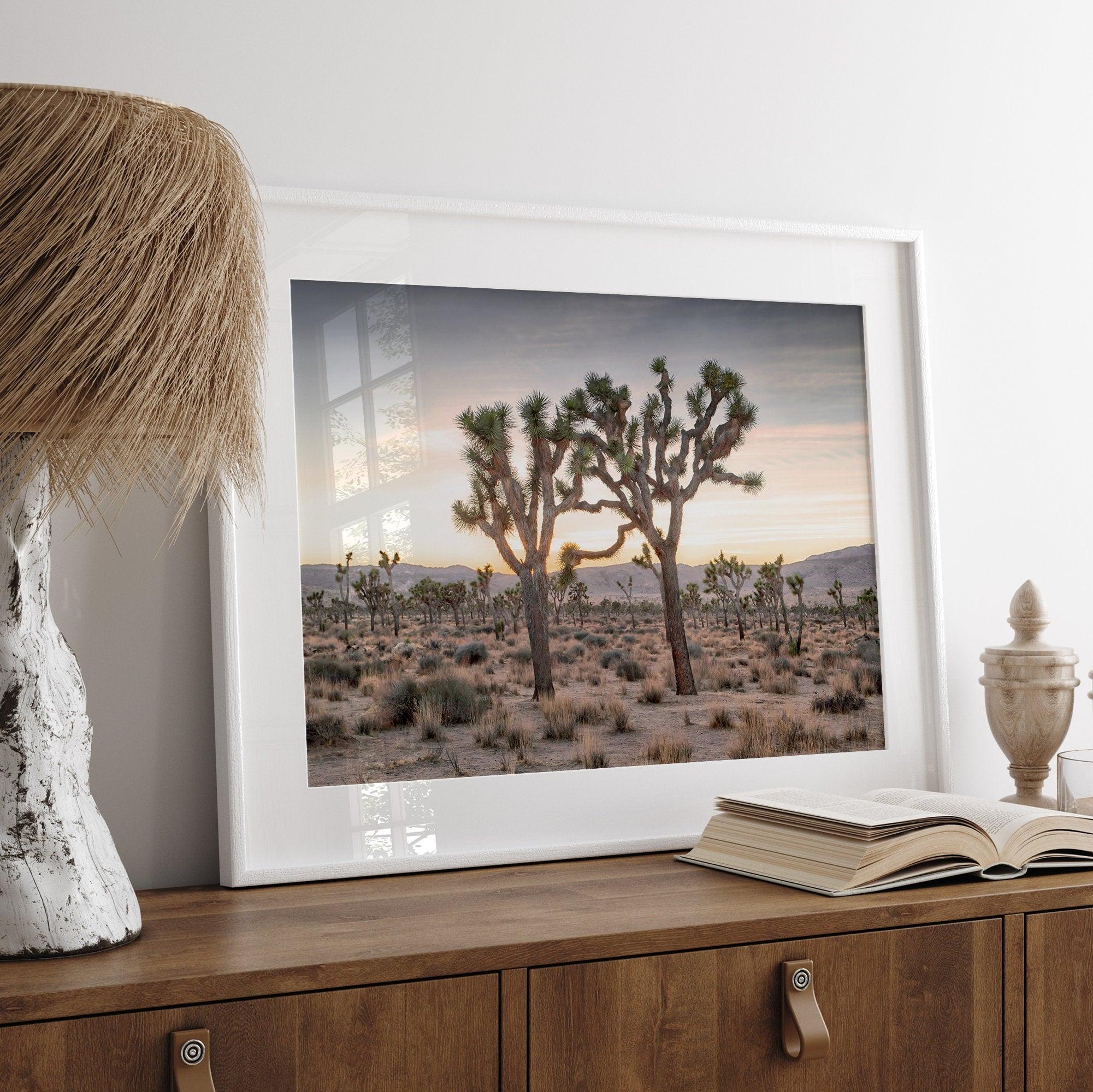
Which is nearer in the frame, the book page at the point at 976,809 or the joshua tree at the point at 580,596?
the book page at the point at 976,809

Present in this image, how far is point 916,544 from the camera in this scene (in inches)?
61.7

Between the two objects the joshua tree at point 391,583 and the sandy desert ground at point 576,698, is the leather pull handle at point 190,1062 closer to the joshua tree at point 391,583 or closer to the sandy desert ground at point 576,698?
the sandy desert ground at point 576,698

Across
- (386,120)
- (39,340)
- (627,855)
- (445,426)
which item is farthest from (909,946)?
(386,120)

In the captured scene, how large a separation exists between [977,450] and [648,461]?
1.71 ft

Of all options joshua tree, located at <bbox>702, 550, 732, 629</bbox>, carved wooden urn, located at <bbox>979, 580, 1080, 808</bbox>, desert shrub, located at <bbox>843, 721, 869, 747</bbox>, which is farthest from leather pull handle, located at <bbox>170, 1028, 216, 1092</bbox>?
carved wooden urn, located at <bbox>979, 580, 1080, 808</bbox>

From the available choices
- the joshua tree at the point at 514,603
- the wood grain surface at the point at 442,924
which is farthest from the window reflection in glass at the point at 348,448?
the wood grain surface at the point at 442,924

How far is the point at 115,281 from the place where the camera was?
2.88 feet

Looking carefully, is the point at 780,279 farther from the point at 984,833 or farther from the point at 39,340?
the point at 39,340

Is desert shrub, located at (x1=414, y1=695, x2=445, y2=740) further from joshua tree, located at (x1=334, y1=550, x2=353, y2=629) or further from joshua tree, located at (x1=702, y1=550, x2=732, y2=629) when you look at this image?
joshua tree, located at (x1=702, y1=550, x2=732, y2=629)

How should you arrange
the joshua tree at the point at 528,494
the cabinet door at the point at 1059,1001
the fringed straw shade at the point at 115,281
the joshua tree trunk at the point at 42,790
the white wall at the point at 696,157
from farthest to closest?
the joshua tree at the point at 528,494 → the white wall at the point at 696,157 → the cabinet door at the point at 1059,1001 → the joshua tree trunk at the point at 42,790 → the fringed straw shade at the point at 115,281

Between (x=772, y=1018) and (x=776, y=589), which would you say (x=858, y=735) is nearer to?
(x=776, y=589)

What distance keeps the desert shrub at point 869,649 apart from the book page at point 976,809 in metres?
0.19

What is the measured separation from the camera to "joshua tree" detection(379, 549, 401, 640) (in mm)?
1344

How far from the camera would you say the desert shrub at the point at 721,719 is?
1.46 metres
